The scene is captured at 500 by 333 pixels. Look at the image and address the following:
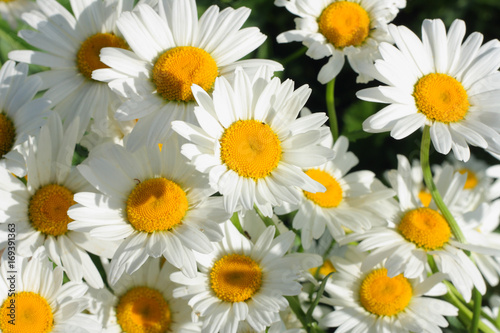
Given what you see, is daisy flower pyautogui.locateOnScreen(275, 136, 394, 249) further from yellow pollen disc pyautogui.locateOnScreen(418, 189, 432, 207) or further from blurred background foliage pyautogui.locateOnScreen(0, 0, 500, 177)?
blurred background foliage pyautogui.locateOnScreen(0, 0, 500, 177)

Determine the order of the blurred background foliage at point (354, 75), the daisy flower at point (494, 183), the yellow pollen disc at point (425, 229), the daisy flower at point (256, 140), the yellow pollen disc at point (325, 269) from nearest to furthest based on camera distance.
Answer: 1. the daisy flower at point (256, 140)
2. the yellow pollen disc at point (425, 229)
3. the yellow pollen disc at point (325, 269)
4. the daisy flower at point (494, 183)
5. the blurred background foliage at point (354, 75)

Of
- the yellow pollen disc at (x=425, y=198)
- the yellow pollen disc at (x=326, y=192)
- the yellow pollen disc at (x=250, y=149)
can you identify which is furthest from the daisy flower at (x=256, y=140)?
the yellow pollen disc at (x=425, y=198)

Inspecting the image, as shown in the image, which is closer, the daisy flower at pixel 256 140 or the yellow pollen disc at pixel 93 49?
the daisy flower at pixel 256 140

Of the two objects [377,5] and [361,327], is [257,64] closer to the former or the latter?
[377,5]

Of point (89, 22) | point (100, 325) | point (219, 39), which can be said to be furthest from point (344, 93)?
point (100, 325)

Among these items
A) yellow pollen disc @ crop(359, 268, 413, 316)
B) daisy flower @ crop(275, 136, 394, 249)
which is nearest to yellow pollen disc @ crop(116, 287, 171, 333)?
daisy flower @ crop(275, 136, 394, 249)

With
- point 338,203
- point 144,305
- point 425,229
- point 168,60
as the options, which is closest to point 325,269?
point 338,203

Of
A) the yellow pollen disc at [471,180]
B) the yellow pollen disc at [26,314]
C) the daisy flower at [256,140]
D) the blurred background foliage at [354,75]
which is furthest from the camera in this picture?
the yellow pollen disc at [471,180]

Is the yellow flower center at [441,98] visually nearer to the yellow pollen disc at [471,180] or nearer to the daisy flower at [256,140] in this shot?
the daisy flower at [256,140]
